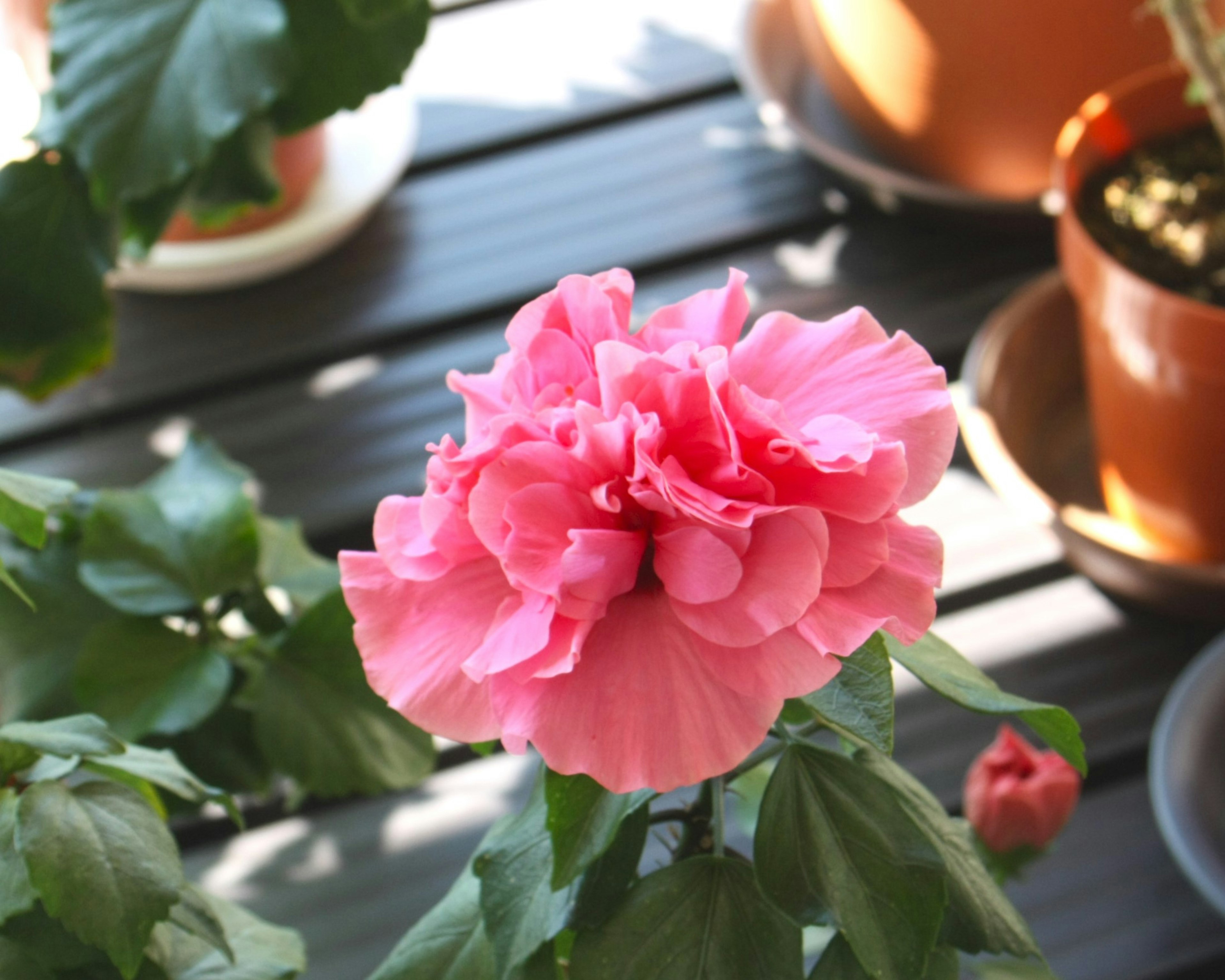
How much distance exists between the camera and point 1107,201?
0.77m

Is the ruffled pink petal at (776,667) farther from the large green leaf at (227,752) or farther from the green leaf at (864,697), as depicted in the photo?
the large green leaf at (227,752)

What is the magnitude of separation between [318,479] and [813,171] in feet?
1.44

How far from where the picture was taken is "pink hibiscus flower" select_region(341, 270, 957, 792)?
0.27 metres

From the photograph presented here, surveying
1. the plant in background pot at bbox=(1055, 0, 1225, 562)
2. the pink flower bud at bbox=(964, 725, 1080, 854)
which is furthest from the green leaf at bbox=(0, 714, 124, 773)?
the plant in background pot at bbox=(1055, 0, 1225, 562)

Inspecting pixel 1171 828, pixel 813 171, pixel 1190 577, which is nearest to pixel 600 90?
pixel 813 171

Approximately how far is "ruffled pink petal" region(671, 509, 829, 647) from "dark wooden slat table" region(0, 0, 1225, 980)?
1.28ft

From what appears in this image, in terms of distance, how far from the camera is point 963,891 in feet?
1.15

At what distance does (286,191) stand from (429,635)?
682 mm

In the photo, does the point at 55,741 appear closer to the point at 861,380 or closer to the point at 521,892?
the point at 521,892

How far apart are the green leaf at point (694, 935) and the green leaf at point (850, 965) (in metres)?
0.02

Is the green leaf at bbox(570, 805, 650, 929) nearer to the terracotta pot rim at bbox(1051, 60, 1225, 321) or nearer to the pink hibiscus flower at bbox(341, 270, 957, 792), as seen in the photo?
the pink hibiscus flower at bbox(341, 270, 957, 792)

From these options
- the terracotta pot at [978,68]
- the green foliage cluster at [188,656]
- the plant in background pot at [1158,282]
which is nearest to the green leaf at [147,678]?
the green foliage cluster at [188,656]

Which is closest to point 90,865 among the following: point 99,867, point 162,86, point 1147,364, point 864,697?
point 99,867

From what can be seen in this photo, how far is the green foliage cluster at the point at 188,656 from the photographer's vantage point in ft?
1.70
